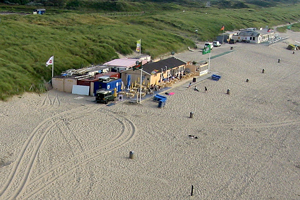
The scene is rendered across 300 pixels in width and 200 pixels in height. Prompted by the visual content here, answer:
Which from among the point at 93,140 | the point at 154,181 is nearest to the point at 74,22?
the point at 93,140

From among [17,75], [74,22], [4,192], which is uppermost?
[74,22]

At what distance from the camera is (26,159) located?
1559cm

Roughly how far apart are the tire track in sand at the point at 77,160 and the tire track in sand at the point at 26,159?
484mm

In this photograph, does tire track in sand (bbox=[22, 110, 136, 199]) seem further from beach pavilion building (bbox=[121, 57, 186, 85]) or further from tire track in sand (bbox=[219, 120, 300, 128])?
beach pavilion building (bbox=[121, 57, 186, 85])

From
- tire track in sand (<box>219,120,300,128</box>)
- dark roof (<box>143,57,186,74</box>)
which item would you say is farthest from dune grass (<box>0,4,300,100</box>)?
tire track in sand (<box>219,120,300,128</box>)

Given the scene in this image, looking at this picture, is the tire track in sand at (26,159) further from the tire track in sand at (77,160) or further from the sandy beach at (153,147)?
the tire track in sand at (77,160)

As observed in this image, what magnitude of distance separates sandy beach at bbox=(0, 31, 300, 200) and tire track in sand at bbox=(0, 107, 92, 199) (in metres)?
0.04

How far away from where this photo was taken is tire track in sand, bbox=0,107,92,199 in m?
13.4

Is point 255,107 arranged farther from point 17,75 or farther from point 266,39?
point 266,39

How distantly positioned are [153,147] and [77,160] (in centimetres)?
378

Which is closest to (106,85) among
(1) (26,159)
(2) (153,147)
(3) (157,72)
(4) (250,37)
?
(3) (157,72)

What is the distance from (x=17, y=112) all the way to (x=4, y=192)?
28.3ft

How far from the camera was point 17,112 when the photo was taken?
20953 millimetres

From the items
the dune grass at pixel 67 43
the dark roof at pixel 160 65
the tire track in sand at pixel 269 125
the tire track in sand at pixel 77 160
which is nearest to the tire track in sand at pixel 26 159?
the tire track in sand at pixel 77 160
